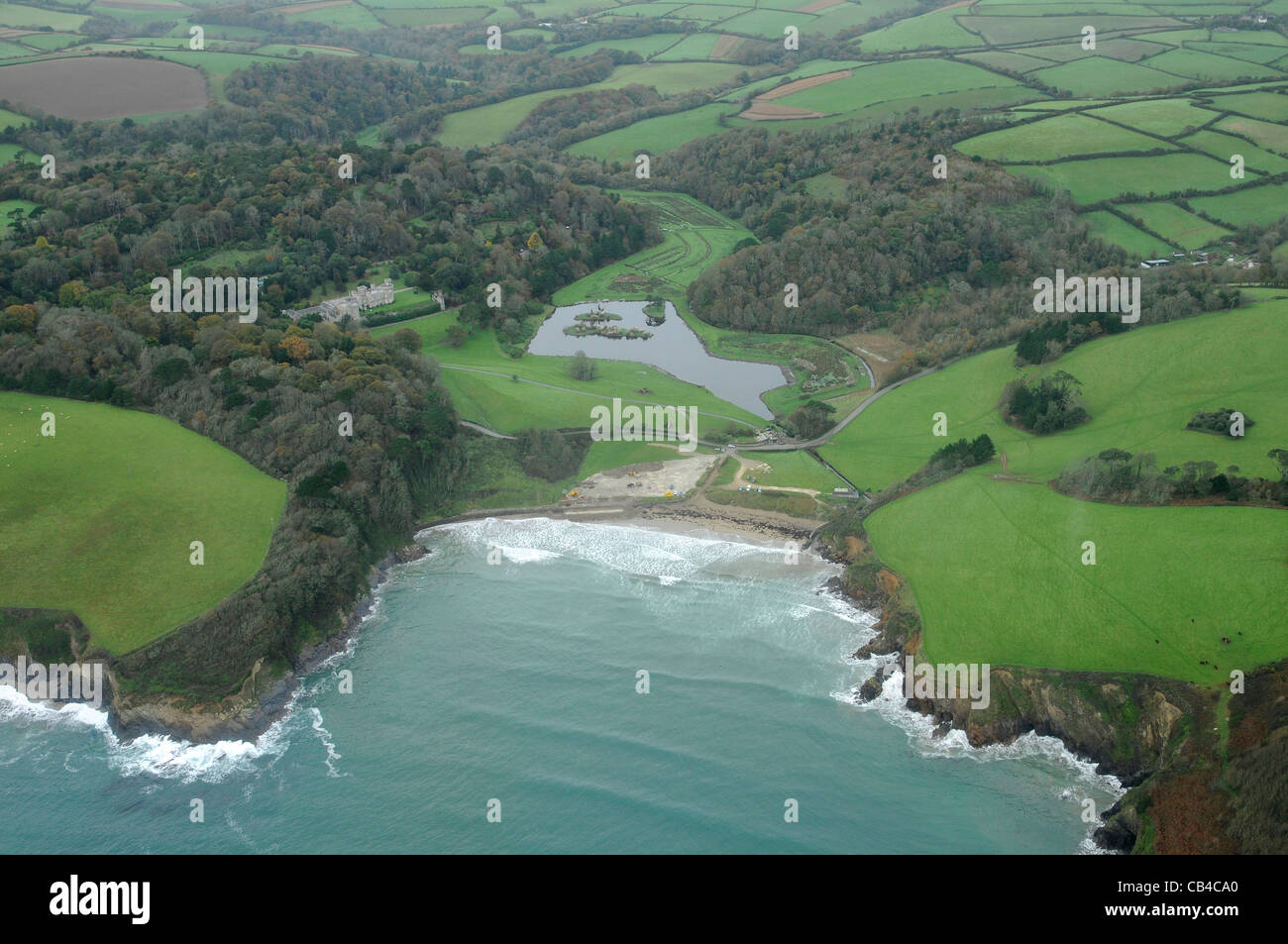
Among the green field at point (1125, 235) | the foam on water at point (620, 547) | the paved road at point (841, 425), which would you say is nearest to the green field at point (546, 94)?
the green field at point (1125, 235)

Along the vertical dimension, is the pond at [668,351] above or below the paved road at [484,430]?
above

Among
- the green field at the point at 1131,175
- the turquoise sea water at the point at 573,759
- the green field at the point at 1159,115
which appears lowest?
the turquoise sea water at the point at 573,759

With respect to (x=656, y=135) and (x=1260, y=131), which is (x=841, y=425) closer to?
(x=1260, y=131)

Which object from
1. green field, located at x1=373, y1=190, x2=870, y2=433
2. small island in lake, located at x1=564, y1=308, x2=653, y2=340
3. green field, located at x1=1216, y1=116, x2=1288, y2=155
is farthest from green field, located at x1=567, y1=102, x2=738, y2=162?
green field, located at x1=1216, y1=116, x2=1288, y2=155

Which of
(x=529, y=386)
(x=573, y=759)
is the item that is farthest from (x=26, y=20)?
(x=573, y=759)

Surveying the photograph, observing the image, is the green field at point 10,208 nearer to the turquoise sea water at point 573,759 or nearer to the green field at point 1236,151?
the turquoise sea water at point 573,759

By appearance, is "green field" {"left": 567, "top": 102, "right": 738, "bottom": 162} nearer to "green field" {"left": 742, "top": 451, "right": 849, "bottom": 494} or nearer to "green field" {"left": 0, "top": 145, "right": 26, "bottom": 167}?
"green field" {"left": 0, "top": 145, "right": 26, "bottom": 167}
